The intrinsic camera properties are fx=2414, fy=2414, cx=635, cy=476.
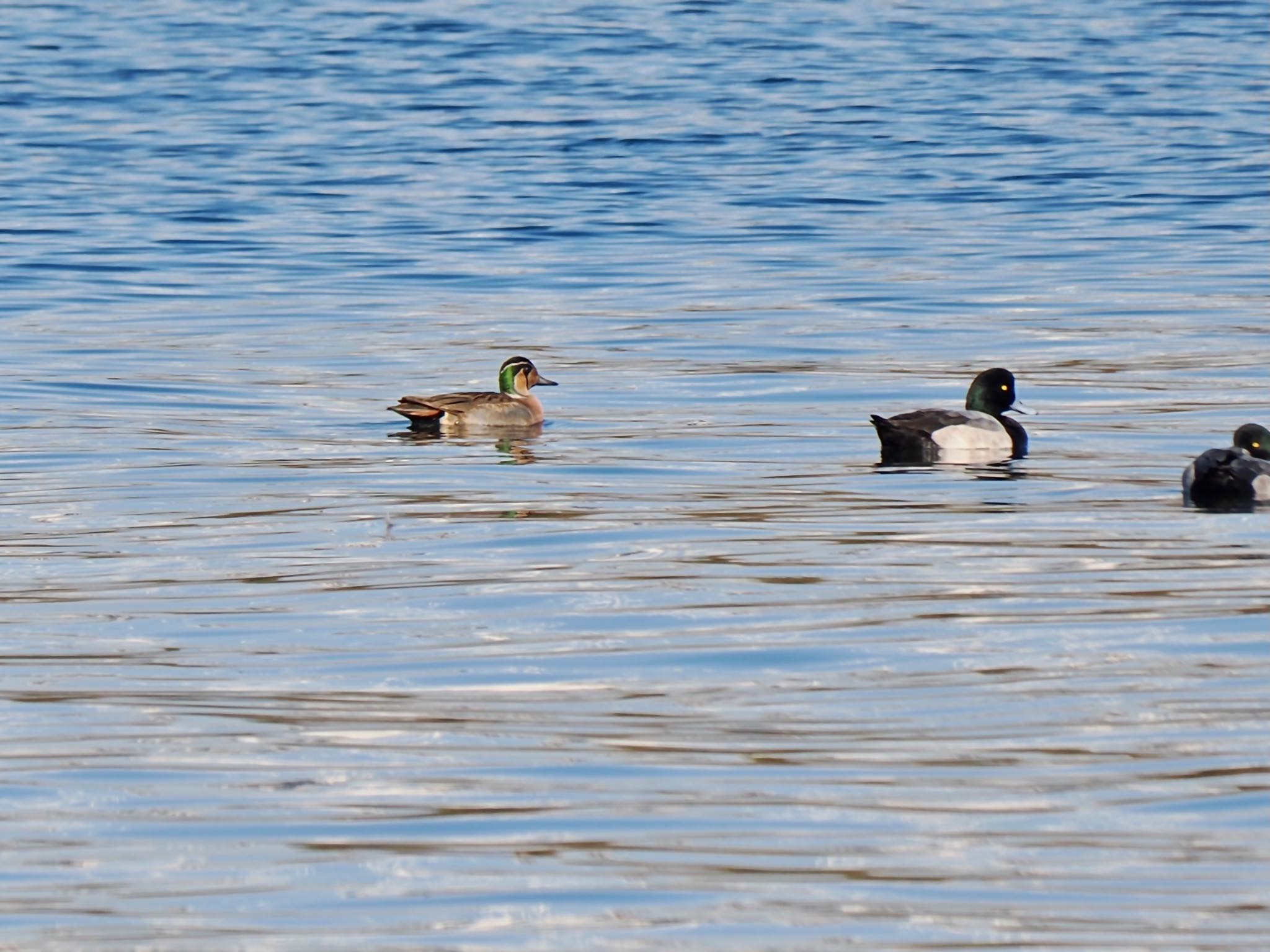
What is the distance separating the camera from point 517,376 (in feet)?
51.2

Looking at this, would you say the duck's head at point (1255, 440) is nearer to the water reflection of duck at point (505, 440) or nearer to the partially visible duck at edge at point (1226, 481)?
the partially visible duck at edge at point (1226, 481)

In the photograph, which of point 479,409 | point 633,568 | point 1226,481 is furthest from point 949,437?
point 633,568

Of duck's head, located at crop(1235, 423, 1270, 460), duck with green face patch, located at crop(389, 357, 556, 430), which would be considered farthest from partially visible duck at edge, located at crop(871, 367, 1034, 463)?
duck with green face patch, located at crop(389, 357, 556, 430)

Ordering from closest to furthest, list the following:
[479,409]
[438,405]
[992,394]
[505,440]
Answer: [992,394] < [505,440] < [438,405] < [479,409]

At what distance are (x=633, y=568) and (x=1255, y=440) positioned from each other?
415 centimetres

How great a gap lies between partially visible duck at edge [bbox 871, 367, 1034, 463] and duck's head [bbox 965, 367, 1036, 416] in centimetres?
25

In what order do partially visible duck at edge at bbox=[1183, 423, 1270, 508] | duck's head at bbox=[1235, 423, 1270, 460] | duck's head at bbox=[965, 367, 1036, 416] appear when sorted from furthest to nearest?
1. duck's head at bbox=[965, 367, 1036, 416]
2. duck's head at bbox=[1235, 423, 1270, 460]
3. partially visible duck at edge at bbox=[1183, 423, 1270, 508]

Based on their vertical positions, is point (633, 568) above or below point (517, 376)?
below

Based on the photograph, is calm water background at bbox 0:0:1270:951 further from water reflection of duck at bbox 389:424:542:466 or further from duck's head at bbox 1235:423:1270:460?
duck's head at bbox 1235:423:1270:460

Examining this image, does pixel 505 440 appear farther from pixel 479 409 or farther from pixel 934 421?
pixel 934 421

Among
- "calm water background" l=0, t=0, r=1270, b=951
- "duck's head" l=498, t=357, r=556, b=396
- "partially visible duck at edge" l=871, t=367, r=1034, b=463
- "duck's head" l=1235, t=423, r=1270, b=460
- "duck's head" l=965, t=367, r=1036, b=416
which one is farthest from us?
"duck's head" l=498, t=357, r=556, b=396

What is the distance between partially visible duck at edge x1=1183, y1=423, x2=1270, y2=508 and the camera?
1159cm

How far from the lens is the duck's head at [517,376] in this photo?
15.6m

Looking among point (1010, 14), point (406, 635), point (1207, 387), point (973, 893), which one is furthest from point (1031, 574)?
point (1010, 14)
